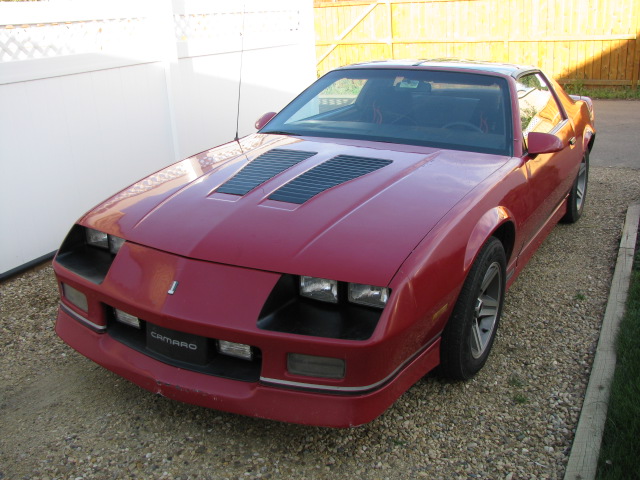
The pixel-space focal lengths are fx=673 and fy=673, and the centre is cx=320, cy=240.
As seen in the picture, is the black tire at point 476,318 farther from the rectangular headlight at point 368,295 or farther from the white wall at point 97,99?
the white wall at point 97,99

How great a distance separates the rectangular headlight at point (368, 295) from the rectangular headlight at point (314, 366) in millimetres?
274

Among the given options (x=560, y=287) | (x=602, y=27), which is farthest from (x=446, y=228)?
(x=602, y=27)

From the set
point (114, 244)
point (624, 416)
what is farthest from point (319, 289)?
point (624, 416)

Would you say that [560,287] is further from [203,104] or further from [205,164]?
[203,104]

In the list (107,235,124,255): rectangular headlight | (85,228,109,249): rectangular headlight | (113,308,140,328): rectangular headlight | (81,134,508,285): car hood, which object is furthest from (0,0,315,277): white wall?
(113,308,140,328): rectangular headlight

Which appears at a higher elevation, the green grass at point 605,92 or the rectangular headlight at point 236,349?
the rectangular headlight at point 236,349

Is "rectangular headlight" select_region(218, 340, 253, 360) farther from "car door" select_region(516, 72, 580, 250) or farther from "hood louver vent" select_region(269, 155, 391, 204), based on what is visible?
"car door" select_region(516, 72, 580, 250)

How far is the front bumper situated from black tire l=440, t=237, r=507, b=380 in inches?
8.0

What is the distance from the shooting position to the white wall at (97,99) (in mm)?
4938

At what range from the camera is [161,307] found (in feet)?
9.05

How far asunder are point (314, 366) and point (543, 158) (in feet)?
7.81

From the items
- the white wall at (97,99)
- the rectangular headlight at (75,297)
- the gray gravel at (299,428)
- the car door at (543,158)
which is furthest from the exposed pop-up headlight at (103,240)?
the car door at (543,158)

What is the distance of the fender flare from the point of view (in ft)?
10.1

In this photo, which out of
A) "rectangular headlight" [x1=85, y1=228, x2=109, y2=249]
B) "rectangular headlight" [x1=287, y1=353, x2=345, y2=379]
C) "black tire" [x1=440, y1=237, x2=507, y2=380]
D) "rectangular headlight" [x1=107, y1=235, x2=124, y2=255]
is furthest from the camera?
"rectangular headlight" [x1=85, y1=228, x2=109, y2=249]
